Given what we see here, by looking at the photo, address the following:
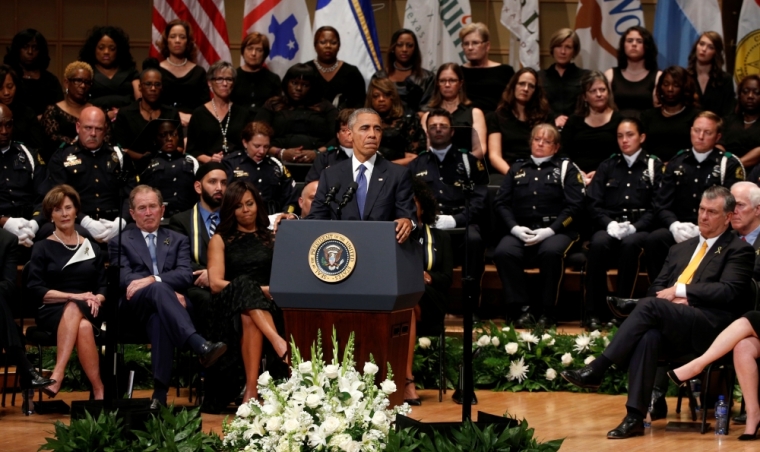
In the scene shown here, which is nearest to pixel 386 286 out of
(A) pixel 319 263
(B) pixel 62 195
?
(A) pixel 319 263

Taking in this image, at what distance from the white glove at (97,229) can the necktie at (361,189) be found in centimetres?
245

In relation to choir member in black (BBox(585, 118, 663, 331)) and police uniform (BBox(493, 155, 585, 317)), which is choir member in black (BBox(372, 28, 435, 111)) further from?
choir member in black (BBox(585, 118, 663, 331))

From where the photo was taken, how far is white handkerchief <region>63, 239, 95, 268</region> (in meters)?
6.30

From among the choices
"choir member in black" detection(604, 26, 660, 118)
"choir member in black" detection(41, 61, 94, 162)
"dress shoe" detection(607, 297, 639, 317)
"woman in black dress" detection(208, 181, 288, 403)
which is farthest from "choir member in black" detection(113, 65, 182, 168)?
"dress shoe" detection(607, 297, 639, 317)

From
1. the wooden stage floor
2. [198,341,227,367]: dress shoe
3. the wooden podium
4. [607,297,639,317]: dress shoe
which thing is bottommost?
the wooden stage floor

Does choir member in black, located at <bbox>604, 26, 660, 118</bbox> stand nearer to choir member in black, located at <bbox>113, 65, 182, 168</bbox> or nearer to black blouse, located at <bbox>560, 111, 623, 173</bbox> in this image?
black blouse, located at <bbox>560, 111, 623, 173</bbox>

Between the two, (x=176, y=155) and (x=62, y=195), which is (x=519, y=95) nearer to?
(x=176, y=155)

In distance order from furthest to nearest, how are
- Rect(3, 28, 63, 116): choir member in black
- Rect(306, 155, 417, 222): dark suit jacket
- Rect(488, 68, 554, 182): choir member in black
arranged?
Rect(3, 28, 63, 116): choir member in black, Rect(488, 68, 554, 182): choir member in black, Rect(306, 155, 417, 222): dark suit jacket

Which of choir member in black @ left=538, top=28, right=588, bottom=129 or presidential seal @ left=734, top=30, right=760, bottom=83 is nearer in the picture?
choir member in black @ left=538, top=28, right=588, bottom=129

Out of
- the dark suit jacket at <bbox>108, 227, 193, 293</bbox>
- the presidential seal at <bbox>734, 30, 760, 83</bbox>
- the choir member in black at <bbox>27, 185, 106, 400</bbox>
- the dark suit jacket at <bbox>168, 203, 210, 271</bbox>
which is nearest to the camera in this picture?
the choir member in black at <bbox>27, 185, 106, 400</bbox>

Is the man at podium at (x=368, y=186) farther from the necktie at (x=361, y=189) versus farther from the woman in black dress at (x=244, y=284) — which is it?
the woman in black dress at (x=244, y=284)

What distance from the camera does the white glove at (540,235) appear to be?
7658 millimetres

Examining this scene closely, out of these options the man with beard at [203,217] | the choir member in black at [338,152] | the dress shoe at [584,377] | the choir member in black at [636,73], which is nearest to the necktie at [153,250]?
the man with beard at [203,217]

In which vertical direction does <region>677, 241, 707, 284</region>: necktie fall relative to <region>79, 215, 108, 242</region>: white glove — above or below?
below
